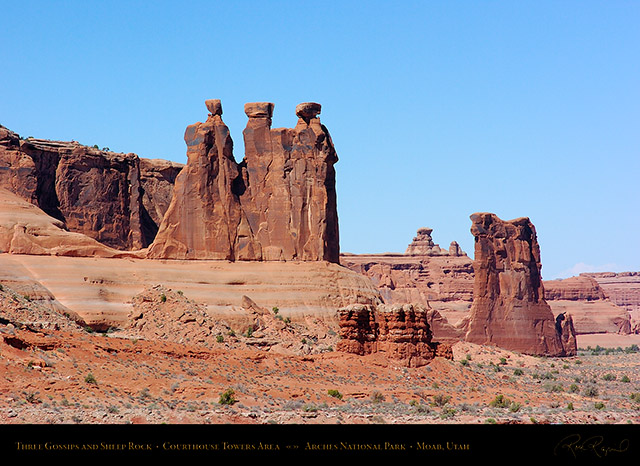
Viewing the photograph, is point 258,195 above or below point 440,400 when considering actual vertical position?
above

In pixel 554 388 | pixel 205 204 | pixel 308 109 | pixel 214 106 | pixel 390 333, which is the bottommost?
pixel 554 388

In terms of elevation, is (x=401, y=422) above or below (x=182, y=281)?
below

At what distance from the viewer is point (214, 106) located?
82.6 m

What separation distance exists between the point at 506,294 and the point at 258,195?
32.5 metres

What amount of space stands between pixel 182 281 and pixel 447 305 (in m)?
78.0

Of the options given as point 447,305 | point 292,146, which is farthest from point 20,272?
point 447,305

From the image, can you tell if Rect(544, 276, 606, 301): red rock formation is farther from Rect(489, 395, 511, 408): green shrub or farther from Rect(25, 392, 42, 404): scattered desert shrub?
Rect(25, 392, 42, 404): scattered desert shrub

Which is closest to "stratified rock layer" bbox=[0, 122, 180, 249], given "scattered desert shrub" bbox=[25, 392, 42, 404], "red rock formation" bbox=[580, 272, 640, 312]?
"scattered desert shrub" bbox=[25, 392, 42, 404]

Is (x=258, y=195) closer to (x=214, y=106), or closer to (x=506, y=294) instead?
(x=214, y=106)

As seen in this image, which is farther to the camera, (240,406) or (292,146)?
(292,146)
